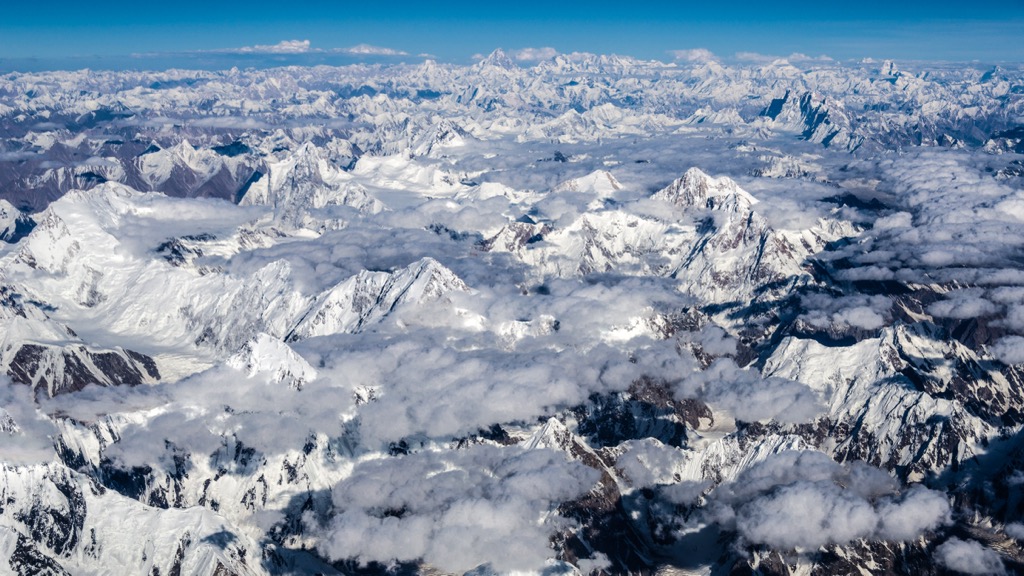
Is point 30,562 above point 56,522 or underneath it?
underneath

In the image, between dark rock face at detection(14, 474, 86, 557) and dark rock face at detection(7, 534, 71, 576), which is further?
dark rock face at detection(14, 474, 86, 557)

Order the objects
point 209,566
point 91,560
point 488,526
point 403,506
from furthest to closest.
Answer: point 403,506
point 488,526
point 91,560
point 209,566

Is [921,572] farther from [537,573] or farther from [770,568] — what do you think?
[537,573]

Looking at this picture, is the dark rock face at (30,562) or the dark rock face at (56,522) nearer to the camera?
the dark rock face at (30,562)

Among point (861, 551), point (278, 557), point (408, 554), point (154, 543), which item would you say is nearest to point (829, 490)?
point (861, 551)

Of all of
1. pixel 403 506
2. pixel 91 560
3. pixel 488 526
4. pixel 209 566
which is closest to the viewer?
pixel 209 566

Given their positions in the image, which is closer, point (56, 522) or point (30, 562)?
point (30, 562)

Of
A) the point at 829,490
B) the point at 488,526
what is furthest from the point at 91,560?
the point at 829,490

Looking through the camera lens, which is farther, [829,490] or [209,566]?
[829,490]

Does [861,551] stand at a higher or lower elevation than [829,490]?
lower
